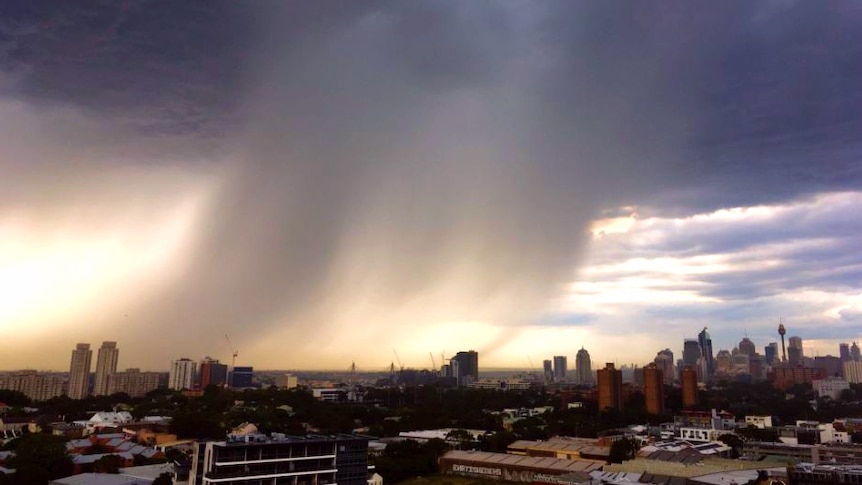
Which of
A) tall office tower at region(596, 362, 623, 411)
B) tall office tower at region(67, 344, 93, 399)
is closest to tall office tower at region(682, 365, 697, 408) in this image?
tall office tower at region(596, 362, 623, 411)

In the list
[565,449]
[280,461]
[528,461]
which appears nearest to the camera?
[280,461]

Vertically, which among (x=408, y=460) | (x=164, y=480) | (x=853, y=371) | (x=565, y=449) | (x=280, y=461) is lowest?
(x=408, y=460)

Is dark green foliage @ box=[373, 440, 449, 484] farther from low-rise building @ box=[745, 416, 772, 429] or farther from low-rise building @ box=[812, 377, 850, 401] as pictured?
low-rise building @ box=[812, 377, 850, 401]

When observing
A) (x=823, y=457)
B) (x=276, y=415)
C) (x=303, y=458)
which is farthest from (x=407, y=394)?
(x=303, y=458)

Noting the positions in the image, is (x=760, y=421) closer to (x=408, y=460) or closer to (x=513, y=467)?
(x=513, y=467)

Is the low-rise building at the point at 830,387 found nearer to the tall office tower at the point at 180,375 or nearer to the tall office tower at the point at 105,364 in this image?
the tall office tower at the point at 180,375

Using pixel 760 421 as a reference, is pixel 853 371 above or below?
above

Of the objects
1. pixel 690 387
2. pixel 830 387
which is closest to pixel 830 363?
pixel 830 387
